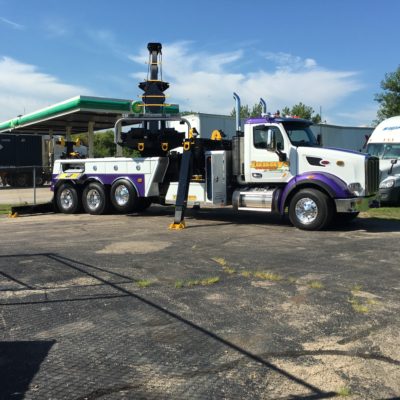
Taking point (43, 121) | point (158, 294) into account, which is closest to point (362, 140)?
point (43, 121)

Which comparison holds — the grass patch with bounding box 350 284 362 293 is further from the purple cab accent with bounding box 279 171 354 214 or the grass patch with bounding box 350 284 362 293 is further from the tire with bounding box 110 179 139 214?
the tire with bounding box 110 179 139 214

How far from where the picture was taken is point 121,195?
47.9 feet

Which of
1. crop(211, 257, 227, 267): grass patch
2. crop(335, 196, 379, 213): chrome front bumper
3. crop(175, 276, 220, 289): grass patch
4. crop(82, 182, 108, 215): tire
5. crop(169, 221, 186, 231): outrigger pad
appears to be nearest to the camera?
crop(175, 276, 220, 289): grass patch

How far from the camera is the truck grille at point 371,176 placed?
1116 centimetres

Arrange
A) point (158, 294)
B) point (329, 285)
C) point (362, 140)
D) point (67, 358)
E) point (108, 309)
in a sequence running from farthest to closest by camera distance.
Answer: point (362, 140) → point (329, 285) → point (158, 294) → point (108, 309) → point (67, 358)

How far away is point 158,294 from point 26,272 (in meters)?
2.29

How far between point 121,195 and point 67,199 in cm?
248

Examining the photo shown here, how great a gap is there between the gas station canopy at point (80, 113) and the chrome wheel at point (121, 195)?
A: 51.7ft

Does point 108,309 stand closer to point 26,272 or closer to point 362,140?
point 26,272

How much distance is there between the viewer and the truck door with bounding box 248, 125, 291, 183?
11992mm

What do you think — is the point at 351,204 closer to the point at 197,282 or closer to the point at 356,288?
the point at 356,288

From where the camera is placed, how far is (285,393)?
11.6 feet

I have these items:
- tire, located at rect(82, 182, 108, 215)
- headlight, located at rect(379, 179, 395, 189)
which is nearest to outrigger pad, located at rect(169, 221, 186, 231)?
tire, located at rect(82, 182, 108, 215)

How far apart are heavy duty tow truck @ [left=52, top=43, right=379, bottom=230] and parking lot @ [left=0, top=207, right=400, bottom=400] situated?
6.19 feet
